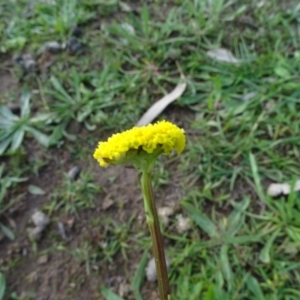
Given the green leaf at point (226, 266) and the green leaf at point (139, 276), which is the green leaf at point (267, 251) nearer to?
the green leaf at point (226, 266)

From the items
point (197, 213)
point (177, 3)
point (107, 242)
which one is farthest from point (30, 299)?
point (177, 3)

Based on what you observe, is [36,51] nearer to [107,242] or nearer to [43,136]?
[43,136]

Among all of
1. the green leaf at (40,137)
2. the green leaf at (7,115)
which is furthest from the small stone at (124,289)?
the green leaf at (7,115)

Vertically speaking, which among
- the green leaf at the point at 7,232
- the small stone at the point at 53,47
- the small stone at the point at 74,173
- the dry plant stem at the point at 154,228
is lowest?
the green leaf at the point at 7,232

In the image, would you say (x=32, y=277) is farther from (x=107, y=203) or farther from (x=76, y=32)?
(x=76, y=32)

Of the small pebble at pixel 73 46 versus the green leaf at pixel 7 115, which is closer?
the green leaf at pixel 7 115

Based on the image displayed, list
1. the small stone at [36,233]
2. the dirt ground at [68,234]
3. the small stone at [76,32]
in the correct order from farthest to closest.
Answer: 1. the small stone at [76,32]
2. the small stone at [36,233]
3. the dirt ground at [68,234]

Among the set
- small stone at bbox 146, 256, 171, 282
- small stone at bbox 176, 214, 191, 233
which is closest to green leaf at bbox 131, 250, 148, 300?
small stone at bbox 146, 256, 171, 282
